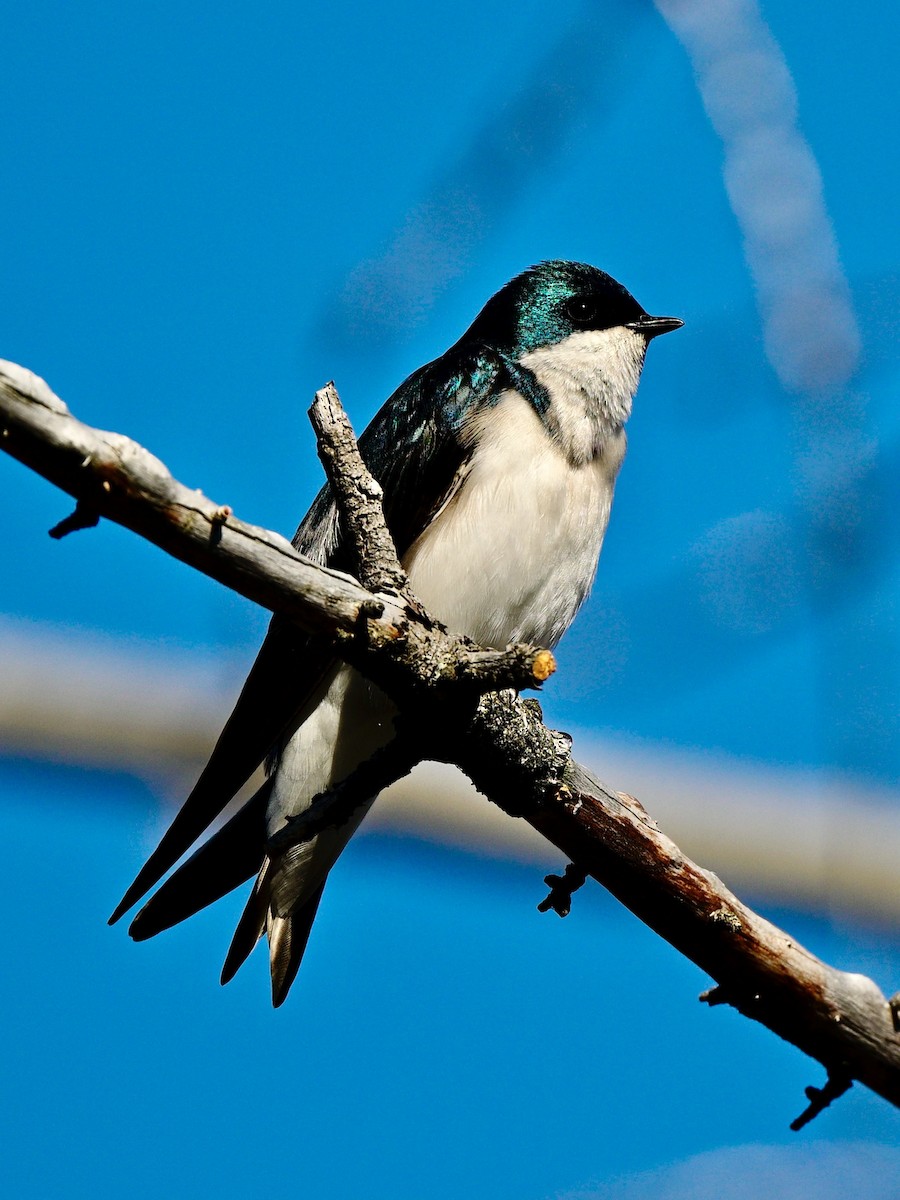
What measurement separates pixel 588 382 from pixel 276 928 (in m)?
1.55

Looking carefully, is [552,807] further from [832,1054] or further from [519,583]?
[519,583]

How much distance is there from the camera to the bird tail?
3.68 m

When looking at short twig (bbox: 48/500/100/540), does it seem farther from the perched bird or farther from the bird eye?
the bird eye

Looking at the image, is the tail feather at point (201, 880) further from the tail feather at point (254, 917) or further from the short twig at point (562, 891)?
the short twig at point (562, 891)

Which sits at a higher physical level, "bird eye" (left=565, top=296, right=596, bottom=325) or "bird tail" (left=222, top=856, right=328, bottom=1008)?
"bird eye" (left=565, top=296, right=596, bottom=325)

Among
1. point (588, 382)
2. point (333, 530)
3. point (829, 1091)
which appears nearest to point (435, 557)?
point (333, 530)

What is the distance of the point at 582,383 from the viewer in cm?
377

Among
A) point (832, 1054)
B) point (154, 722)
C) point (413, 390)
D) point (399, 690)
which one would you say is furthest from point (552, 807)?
point (154, 722)

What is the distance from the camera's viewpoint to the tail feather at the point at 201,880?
3352 millimetres

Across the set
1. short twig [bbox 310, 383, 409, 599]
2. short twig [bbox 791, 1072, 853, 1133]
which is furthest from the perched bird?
short twig [bbox 791, 1072, 853, 1133]

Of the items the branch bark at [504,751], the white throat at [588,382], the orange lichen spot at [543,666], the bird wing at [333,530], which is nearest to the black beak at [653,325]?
the white throat at [588,382]

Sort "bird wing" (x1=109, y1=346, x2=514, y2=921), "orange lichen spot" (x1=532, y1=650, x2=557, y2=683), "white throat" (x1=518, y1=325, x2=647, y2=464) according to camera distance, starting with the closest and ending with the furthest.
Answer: "orange lichen spot" (x1=532, y1=650, x2=557, y2=683)
"bird wing" (x1=109, y1=346, x2=514, y2=921)
"white throat" (x1=518, y1=325, x2=647, y2=464)

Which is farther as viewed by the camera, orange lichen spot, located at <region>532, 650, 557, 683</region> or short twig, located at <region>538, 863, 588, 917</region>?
short twig, located at <region>538, 863, 588, 917</region>

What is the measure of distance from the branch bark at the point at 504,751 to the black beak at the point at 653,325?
5.28ft
